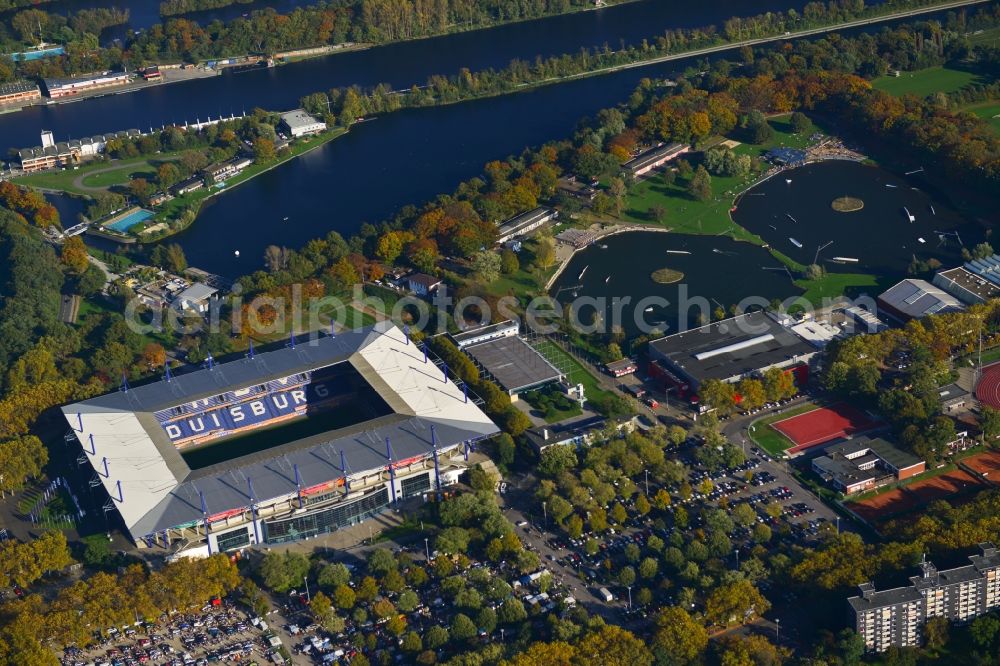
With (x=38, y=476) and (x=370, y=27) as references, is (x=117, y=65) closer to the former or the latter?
(x=370, y=27)

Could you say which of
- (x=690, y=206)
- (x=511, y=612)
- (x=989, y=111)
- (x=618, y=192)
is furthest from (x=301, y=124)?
(x=511, y=612)

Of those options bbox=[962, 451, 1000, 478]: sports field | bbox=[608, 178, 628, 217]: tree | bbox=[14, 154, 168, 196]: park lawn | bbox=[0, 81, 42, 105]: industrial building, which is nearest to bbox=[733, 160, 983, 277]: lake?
bbox=[608, 178, 628, 217]: tree

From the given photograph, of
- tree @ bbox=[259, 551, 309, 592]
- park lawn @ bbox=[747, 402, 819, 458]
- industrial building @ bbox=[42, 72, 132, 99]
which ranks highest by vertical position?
industrial building @ bbox=[42, 72, 132, 99]

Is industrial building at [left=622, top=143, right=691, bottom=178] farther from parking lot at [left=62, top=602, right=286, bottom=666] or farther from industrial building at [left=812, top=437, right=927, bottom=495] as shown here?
parking lot at [left=62, top=602, right=286, bottom=666]

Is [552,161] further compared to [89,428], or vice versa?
[552,161]

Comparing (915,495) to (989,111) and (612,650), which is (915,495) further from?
(989,111)

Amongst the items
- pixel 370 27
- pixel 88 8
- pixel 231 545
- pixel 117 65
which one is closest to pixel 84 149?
pixel 117 65
